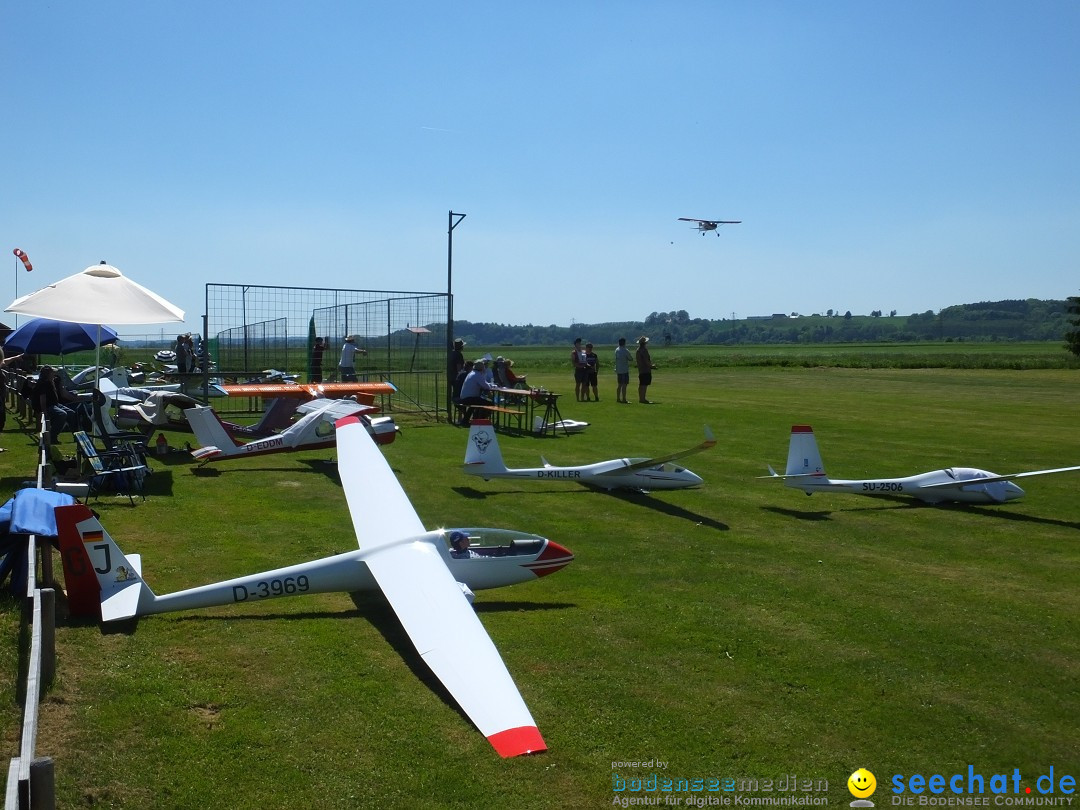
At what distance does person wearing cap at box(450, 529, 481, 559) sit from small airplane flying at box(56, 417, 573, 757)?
1 centimetres

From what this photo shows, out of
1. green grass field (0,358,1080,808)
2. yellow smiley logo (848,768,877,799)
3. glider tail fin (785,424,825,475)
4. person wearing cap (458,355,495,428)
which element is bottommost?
yellow smiley logo (848,768,877,799)

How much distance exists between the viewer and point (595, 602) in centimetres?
874

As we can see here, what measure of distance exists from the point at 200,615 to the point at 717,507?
813 centimetres

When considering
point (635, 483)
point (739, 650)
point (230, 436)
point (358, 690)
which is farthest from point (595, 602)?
point (230, 436)

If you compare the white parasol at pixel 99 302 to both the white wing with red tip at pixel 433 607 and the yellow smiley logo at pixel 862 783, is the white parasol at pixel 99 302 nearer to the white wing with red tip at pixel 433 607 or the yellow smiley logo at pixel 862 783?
the white wing with red tip at pixel 433 607

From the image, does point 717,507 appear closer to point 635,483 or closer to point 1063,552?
point 635,483

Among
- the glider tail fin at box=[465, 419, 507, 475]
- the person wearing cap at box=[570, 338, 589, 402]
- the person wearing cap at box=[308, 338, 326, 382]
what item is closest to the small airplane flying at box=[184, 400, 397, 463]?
the glider tail fin at box=[465, 419, 507, 475]

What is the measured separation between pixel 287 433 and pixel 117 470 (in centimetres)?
347

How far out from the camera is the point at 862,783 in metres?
5.36

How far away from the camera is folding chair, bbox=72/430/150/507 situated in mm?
12867

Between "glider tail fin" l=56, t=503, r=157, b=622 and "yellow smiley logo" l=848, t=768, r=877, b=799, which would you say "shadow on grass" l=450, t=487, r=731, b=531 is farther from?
"yellow smiley logo" l=848, t=768, r=877, b=799

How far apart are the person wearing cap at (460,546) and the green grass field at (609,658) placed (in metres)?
0.58

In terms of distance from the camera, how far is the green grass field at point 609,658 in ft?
18.0

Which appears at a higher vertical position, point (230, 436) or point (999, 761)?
point (230, 436)
